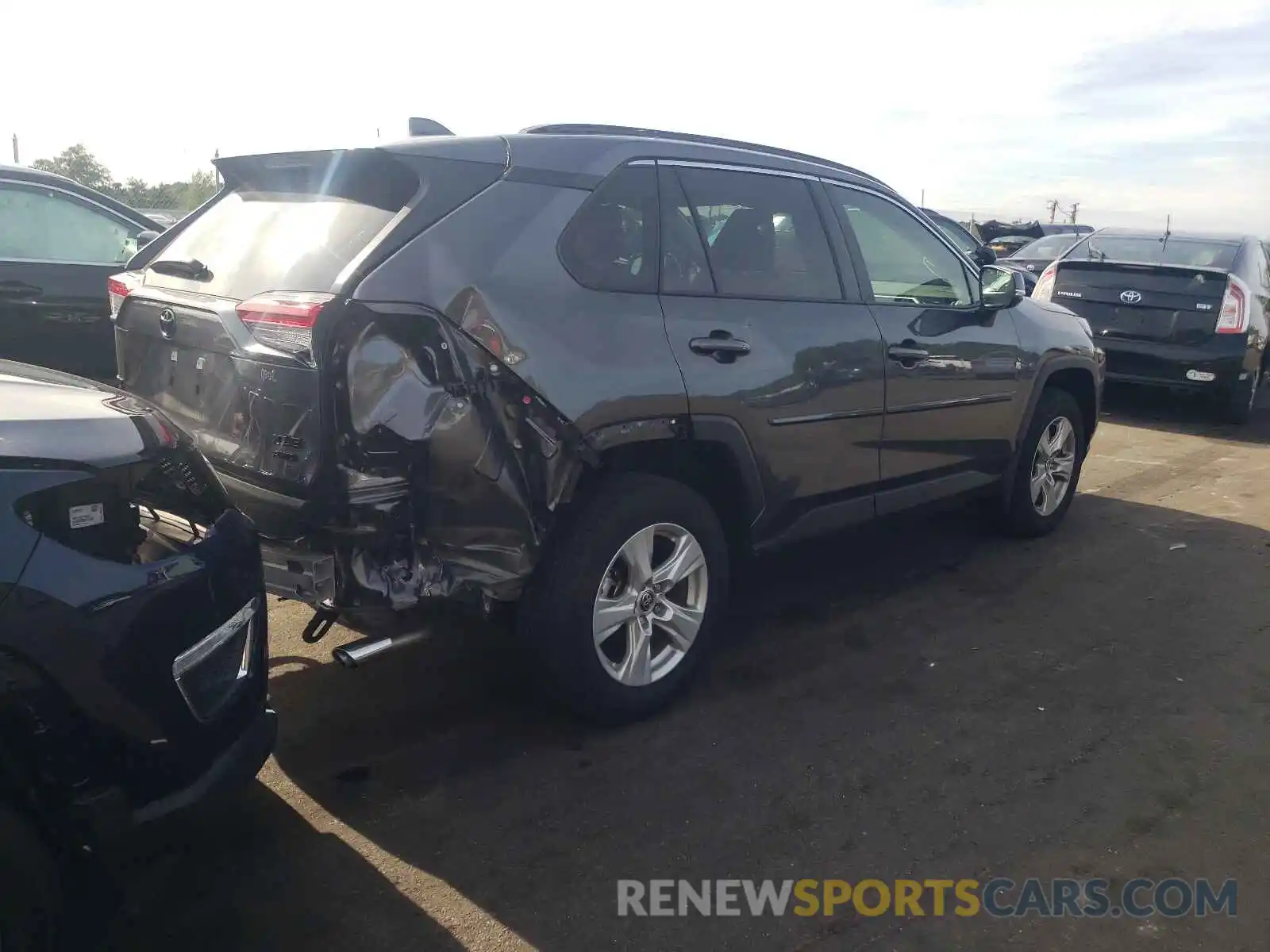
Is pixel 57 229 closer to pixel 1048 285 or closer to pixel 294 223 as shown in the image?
pixel 294 223

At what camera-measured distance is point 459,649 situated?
166 inches

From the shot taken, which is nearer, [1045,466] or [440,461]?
[440,461]

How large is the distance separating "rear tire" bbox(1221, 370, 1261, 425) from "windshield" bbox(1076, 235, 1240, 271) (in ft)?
3.32

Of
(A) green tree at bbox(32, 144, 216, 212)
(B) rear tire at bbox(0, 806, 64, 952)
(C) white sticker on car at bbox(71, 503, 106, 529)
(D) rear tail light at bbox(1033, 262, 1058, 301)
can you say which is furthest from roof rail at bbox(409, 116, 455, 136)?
(A) green tree at bbox(32, 144, 216, 212)

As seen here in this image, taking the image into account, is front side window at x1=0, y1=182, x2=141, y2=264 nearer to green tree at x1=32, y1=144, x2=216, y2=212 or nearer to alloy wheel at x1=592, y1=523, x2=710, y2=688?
alloy wheel at x1=592, y1=523, x2=710, y2=688

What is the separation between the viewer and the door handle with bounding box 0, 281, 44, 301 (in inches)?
237

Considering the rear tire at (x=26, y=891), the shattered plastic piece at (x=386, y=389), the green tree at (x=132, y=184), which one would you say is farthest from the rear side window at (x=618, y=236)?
the green tree at (x=132, y=184)

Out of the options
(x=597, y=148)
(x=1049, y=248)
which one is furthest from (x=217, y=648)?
(x=1049, y=248)

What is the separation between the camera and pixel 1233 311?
880 cm

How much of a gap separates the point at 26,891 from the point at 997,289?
473cm

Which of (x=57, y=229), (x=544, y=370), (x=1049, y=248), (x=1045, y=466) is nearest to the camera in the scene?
(x=544, y=370)

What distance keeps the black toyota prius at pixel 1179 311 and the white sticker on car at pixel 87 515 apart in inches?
322

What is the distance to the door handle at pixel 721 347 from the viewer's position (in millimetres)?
3583

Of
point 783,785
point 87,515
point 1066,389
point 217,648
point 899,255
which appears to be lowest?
point 783,785
